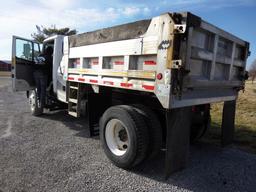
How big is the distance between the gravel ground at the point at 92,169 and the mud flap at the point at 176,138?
207 mm

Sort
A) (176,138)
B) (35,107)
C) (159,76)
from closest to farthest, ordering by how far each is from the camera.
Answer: (159,76) → (176,138) → (35,107)

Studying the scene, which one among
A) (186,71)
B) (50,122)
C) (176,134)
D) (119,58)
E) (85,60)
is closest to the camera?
(186,71)

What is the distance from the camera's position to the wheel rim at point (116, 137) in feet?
11.9

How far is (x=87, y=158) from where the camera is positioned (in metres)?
3.78

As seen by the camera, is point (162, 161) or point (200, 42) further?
point (162, 161)

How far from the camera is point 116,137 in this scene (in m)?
3.75

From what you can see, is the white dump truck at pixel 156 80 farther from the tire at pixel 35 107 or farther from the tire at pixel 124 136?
the tire at pixel 35 107

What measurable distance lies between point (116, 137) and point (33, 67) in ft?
14.4

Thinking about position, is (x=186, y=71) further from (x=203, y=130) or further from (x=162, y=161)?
(x=203, y=130)

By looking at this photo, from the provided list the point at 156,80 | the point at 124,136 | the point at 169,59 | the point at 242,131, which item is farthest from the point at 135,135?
the point at 242,131

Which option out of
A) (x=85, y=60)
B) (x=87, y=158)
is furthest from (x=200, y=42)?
(x=87, y=158)

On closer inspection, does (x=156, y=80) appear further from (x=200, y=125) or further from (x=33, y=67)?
(x=33, y=67)

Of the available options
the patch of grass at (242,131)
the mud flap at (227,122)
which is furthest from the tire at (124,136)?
the patch of grass at (242,131)

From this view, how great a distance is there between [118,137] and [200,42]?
2047 mm
